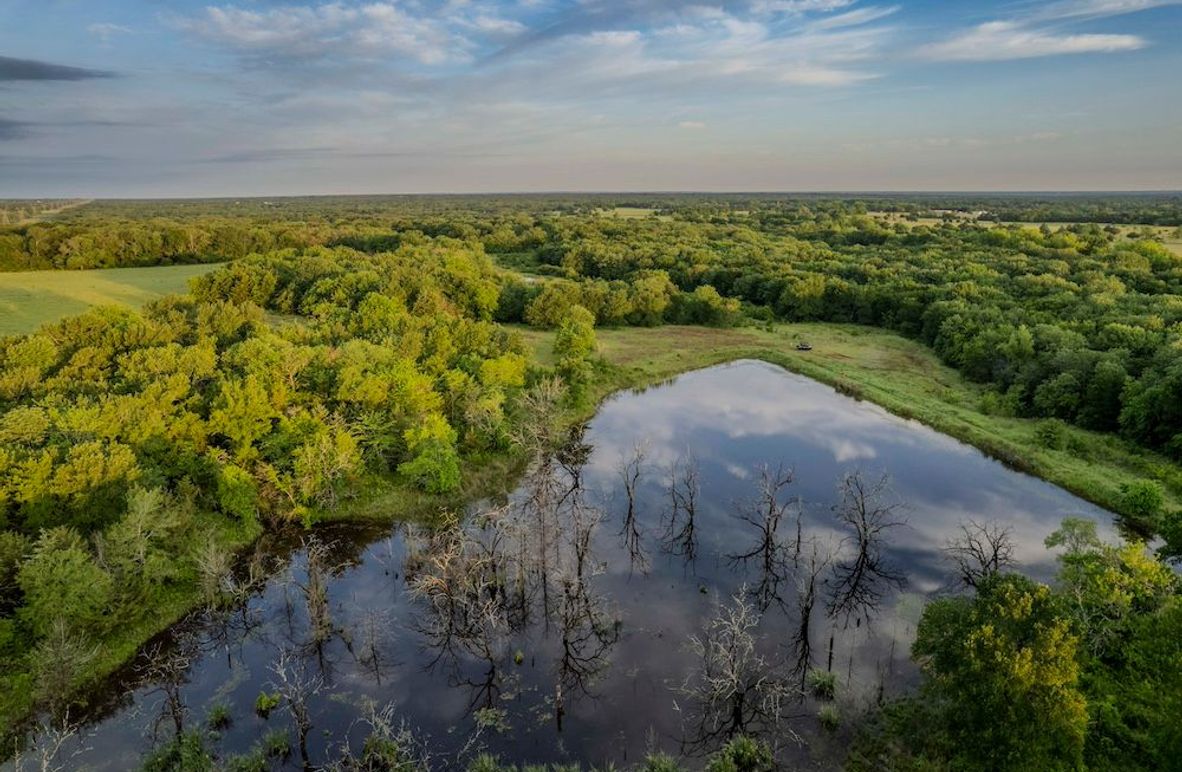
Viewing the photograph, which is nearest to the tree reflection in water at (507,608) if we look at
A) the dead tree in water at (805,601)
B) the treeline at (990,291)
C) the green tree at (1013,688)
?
the dead tree in water at (805,601)

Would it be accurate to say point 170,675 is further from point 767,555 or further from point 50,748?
point 767,555

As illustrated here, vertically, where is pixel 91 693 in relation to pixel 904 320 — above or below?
below

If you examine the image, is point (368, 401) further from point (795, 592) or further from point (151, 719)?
point (795, 592)

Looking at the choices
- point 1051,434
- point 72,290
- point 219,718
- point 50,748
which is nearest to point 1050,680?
point 219,718

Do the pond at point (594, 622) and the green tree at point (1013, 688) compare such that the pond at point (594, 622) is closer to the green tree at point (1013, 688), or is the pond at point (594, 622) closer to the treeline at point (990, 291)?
the green tree at point (1013, 688)

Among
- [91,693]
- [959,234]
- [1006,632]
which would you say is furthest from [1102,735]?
[959,234]

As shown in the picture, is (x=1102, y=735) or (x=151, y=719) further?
(x=151, y=719)

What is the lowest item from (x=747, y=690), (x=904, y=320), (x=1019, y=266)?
(x=747, y=690)
